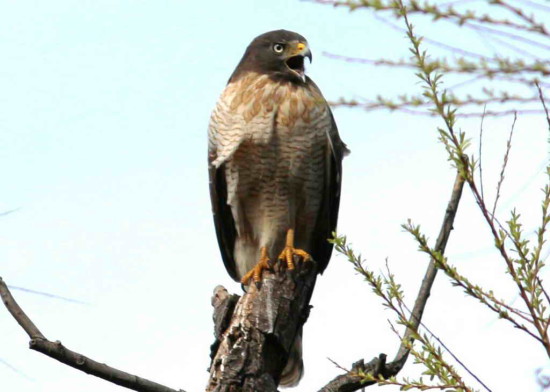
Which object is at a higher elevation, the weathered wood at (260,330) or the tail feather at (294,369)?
the tail feather at (294,369)

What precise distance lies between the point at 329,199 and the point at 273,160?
0.54 metres

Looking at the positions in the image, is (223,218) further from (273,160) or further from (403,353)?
(403,353)

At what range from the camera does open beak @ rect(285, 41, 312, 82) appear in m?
6.32

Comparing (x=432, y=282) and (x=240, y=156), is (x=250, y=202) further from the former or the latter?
(x=432, y=282)

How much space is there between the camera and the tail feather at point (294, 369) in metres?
5.54

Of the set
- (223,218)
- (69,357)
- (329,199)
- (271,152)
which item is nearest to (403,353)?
(69,357)

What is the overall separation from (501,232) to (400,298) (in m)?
0.45

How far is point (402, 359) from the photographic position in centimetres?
363

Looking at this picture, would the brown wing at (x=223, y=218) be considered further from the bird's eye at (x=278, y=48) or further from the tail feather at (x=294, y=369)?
the tail feather at (x=294, y=369)

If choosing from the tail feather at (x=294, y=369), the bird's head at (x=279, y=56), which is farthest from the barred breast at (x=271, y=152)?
the tail feather at (x=294, y=369)

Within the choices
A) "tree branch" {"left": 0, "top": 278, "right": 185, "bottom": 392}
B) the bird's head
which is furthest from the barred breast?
"tree branch" {"left": 0, "top": 278, "right": 185, "bottom": 392}

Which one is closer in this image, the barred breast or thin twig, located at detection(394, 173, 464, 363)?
thin twig, located at detection(394, 173, 464, 363)

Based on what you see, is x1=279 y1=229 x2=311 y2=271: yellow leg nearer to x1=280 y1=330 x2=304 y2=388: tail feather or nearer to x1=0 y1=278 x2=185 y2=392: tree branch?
x1=280 y1=330 x2=304 y2=388: tail feather

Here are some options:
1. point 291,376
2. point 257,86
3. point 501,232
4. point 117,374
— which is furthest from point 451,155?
point 257,86
